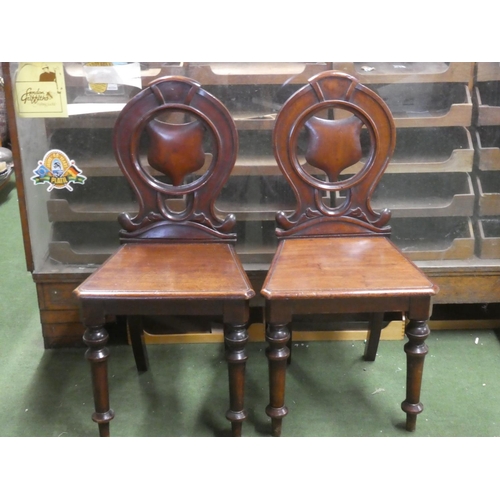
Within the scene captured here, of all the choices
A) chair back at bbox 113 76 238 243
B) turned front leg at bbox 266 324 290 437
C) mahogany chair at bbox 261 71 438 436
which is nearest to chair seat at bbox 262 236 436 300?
mahogany chair at bbox 261 71 438 436

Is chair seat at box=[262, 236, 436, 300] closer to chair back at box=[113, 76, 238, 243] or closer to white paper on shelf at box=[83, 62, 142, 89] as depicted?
chair back at box=[113, 76, 238, 243]

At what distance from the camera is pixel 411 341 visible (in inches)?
63.6

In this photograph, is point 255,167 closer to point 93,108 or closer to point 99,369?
point 93,108

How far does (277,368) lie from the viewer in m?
1.60

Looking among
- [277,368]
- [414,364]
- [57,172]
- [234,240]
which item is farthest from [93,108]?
A: [414,364]

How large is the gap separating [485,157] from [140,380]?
4.54ft

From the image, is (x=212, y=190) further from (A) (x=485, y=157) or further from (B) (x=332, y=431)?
(A) (x=485, y=157)

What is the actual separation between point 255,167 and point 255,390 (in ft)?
2.42

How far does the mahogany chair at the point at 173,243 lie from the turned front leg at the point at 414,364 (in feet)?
1.49

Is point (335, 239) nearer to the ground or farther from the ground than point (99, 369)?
farther from the ground

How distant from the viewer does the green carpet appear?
1758 millimetres

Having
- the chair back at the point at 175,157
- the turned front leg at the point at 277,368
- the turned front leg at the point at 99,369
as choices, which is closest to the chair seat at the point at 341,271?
the turned front leg at the point at 277,368

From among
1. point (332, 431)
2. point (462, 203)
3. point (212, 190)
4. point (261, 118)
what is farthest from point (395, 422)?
point (261, 118)

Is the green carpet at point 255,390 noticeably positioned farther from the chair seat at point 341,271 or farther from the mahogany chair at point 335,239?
the chair seat at point 341,271
